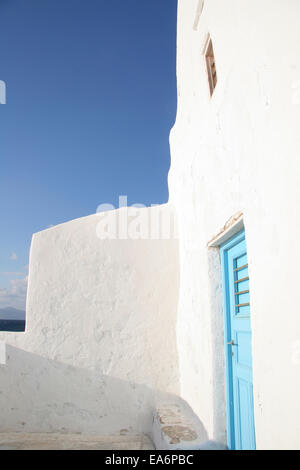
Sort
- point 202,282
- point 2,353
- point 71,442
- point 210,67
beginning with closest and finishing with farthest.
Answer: point 202,282, point 210,67, point 71,442, point 2,353

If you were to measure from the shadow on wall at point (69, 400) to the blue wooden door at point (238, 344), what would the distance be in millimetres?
1755

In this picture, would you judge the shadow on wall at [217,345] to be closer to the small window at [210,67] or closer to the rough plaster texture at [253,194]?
the rough plaster texture at [253,194]

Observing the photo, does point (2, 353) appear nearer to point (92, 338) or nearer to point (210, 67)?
point (92, 338)

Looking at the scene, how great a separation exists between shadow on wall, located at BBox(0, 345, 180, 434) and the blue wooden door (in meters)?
1.75

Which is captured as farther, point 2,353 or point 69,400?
point 2,353

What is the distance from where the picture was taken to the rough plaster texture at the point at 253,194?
160 cm

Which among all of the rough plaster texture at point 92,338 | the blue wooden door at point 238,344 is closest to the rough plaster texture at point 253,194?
the blue wooden door at point 238,344

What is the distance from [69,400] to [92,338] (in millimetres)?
835

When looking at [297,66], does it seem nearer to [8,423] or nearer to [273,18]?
[273,18]

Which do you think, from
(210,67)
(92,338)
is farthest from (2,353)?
(210,67)

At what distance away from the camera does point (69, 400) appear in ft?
14.0

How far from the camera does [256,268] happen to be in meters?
1.97
